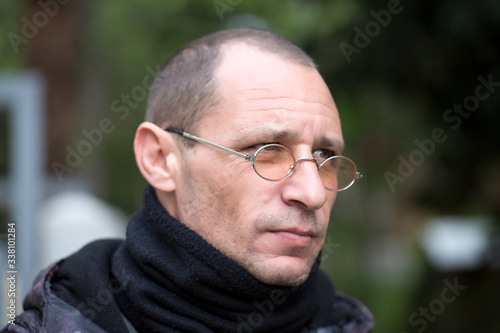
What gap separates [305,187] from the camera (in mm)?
2043

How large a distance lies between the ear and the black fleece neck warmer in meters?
0.17

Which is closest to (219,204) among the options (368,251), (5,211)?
(5,211)

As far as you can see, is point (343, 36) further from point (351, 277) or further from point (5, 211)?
point (351, 277)

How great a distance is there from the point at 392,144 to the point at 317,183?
44.8 ft

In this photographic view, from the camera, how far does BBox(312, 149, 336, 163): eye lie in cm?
221

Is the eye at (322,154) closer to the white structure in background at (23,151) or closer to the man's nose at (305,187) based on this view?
the man's nose at (305,187)

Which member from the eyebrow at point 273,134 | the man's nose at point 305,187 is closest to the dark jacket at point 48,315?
the man's nose at point 305,187

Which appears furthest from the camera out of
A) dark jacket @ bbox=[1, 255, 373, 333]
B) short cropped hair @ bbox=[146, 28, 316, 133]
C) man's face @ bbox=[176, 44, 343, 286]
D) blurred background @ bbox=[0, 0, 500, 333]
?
blurred background @ bbox=[0, 0, 500, 333]

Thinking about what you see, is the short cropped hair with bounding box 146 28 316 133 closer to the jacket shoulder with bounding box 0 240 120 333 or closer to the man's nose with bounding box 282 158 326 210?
the man's nose with bounding box 282 158 326 210

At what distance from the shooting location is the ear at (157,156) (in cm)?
225

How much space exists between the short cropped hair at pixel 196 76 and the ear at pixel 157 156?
6 centimetres

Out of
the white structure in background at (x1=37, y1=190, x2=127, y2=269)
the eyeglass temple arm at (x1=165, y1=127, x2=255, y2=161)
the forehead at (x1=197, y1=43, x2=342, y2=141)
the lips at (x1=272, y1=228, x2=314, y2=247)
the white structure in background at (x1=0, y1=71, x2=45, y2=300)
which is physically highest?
the forehead at (x1=197, y1=43, x2=342, y2=141)

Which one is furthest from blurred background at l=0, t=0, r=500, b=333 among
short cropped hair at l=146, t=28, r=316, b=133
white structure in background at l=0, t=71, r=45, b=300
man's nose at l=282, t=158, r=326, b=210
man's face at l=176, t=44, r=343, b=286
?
man's nose at l=282, t=158, r=326, b=210

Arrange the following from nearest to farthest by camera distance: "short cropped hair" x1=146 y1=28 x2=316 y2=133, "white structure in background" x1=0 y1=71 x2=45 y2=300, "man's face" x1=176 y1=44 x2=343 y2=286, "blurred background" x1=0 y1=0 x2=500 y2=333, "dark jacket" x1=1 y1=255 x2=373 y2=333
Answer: "dark jacket" x1=1 y1=255 x2=373 y2=333 → "man's face" x1=176 y1=44 x2=343 y2=286 → "short cropped hair" x1=146 y1=28 x2=316 y2=133 → "blurred background" x1=0 y1=0 x2=500 y2=333 → "white structure in background" x1=0 y1=71 x2=45 y2=300
